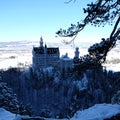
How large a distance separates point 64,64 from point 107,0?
112525mm

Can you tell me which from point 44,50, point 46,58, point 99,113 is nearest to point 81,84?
point 46,58

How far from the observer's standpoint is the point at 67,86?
355 feet

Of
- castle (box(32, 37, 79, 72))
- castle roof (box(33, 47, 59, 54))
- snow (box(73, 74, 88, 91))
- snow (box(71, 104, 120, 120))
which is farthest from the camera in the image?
castle roof (box(33, 47, 59, 54))

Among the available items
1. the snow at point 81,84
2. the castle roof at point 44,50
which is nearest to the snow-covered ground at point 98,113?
the snow at point 81,84

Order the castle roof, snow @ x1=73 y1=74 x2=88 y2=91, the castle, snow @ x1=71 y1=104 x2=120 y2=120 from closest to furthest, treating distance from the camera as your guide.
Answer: snow @ x1=71 y1=104 x2=120 y2=120 < snow @ x1=73 y1=74 x2=88 y2=91 < the castle < the castle roof

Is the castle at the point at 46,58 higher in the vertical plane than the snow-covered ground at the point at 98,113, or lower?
lower

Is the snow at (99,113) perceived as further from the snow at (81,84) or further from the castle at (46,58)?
the castle at (46,58)

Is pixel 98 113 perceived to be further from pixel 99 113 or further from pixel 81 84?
Answer: pixel 81 84

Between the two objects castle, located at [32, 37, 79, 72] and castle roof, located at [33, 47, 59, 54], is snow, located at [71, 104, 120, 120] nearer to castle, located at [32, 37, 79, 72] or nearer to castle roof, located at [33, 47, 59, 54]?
castle, located at [32, 37, 79, 72]

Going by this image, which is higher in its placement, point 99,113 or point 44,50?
point 99,113

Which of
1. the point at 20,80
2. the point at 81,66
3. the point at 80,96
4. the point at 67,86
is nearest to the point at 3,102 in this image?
the point at 81,66

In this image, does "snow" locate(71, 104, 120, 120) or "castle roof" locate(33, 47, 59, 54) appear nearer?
"snow" locate(71, 104, 120, 120)

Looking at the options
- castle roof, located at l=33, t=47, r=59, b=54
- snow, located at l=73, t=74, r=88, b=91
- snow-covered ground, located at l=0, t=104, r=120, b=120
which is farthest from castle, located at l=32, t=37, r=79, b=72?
snow-covered ground, located at l=0, t=104, r=120, b=120

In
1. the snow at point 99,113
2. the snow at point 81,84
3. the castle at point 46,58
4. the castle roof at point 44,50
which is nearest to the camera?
the snow at point 99,113
